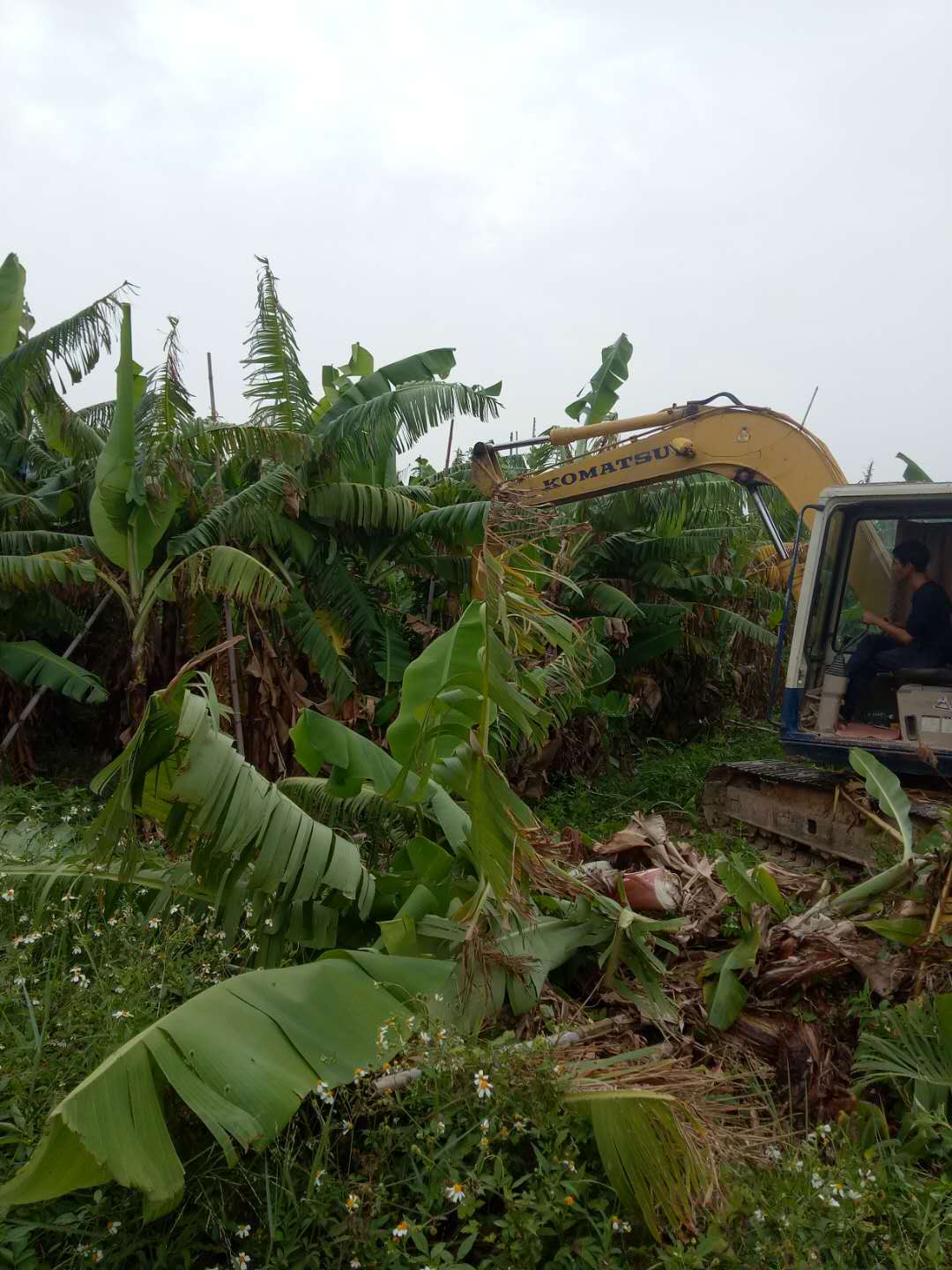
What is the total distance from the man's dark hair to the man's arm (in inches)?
17.7

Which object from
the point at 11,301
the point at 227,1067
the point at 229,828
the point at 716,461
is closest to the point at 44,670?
the point at 11,301

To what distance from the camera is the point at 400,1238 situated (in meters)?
2.77

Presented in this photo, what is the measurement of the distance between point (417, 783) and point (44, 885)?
1.71 m

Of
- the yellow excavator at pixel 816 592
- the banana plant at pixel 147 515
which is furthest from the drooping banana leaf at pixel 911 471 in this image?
the banana plant at pixel 147 515

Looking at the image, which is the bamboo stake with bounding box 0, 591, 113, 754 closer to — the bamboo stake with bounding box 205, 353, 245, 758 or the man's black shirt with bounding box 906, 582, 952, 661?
the bamboo stake with bounding box 205, 353, 245, 758

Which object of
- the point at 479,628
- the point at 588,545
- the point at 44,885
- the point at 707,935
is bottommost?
the point at 707,935

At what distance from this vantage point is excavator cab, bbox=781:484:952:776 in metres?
7.10

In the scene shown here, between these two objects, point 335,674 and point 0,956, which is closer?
point 0,956

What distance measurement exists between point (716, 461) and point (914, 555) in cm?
200

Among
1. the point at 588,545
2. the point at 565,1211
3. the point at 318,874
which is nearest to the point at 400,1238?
the point at 565,1211

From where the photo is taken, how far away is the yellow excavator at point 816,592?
7105mm

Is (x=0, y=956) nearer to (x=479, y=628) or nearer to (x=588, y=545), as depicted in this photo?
(x=479, y=628)

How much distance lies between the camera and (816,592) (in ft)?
25.1

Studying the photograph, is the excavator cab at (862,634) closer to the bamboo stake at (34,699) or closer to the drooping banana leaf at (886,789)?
the drooping banana leaf at (886,789)
